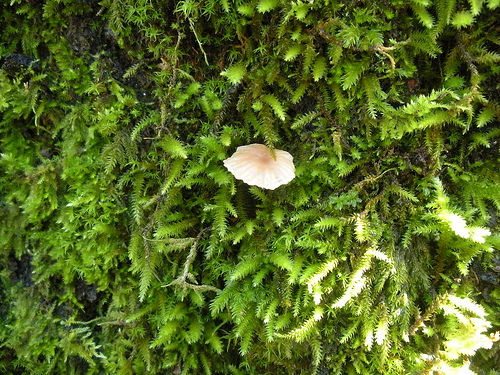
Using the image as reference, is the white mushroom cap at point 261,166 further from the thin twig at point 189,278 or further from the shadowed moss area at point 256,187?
the thin twig at point 189,278

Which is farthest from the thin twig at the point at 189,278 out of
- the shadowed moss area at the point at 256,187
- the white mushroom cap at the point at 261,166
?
the white mushroom cap at the point at 261,166

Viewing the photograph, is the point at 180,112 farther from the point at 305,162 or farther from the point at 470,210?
the point at 470,210

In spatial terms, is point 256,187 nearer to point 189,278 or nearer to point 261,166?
point 261,166

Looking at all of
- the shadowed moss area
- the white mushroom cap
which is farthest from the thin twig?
the white mushroom cap

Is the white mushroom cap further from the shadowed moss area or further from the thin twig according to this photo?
the thin twig

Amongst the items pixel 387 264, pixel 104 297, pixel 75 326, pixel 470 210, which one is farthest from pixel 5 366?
pixel 470 210
